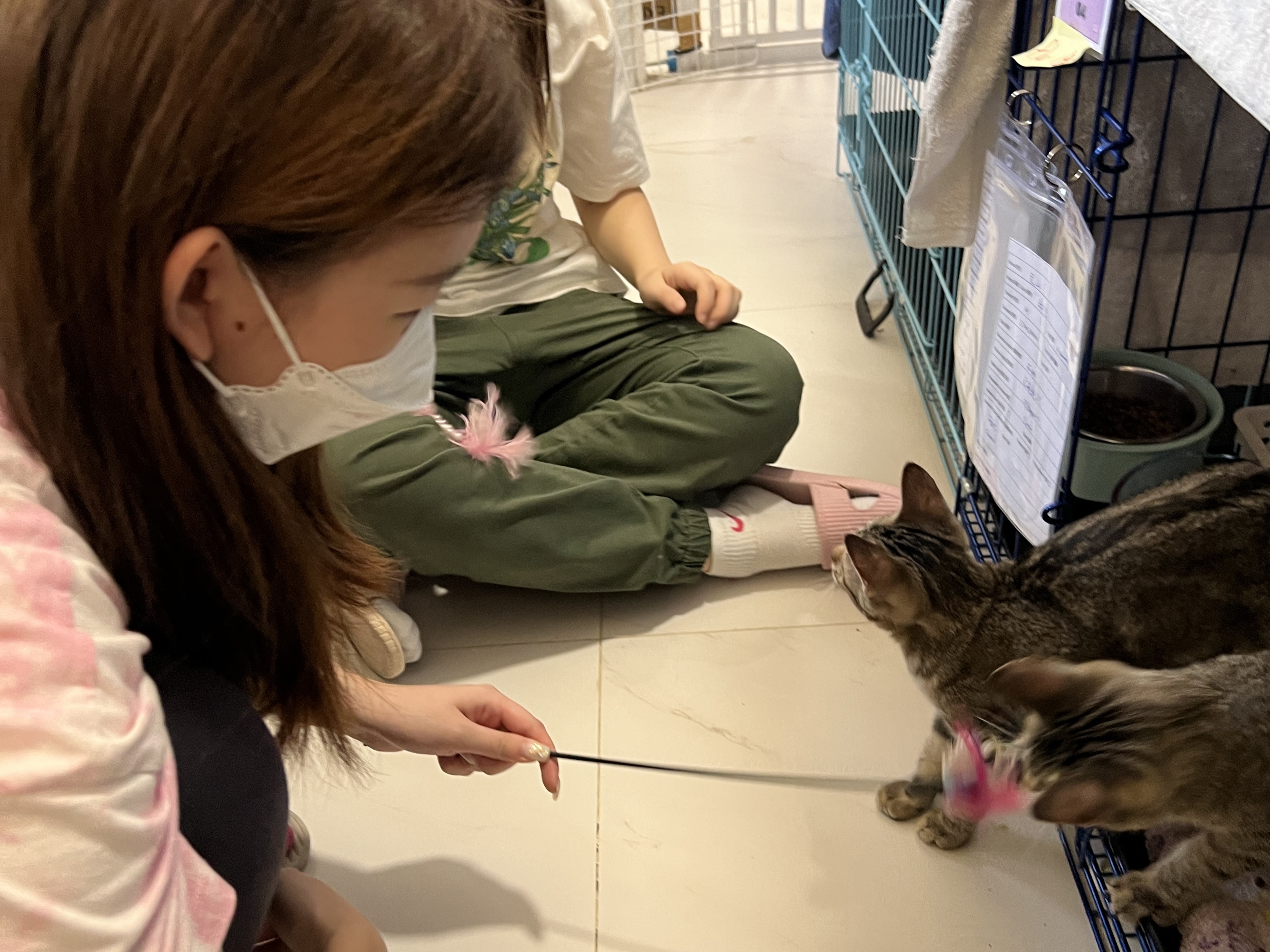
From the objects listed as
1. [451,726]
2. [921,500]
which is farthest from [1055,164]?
[451,726]

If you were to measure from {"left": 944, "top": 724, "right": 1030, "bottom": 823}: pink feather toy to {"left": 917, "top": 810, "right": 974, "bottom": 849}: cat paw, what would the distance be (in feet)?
0.36

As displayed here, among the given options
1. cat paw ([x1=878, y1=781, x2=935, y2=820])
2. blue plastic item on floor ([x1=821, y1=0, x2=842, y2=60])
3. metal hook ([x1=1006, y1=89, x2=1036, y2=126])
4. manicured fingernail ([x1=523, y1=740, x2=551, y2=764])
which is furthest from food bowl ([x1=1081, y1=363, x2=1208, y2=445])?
blue plastic item on floor ([x1=821, y1=0, x2=842, y2=60])

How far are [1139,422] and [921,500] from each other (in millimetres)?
344

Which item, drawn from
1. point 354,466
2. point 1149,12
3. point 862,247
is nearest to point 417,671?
point 354,466

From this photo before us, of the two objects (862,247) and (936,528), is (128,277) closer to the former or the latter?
(936,528)

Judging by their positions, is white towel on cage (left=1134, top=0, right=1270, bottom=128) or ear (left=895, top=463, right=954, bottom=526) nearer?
white towel on cage (left=1134, top=0, right=1270, bottom=128)

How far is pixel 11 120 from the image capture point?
436 mm

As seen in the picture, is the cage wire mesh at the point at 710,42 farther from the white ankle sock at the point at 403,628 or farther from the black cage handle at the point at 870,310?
the white ankle sock at the point at 403,628

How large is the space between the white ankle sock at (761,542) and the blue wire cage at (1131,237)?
19cm

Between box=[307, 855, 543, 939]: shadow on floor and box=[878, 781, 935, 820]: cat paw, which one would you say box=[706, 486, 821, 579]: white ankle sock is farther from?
box=[307, 855, 543, 939]: shadow on floor

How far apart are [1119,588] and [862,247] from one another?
3.67 feet

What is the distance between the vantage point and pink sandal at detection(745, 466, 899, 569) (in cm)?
121

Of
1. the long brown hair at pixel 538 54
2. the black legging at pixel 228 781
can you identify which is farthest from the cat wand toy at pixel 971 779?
the long brown hair at pixel 538 54

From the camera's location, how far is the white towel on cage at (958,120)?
0.90 meters
